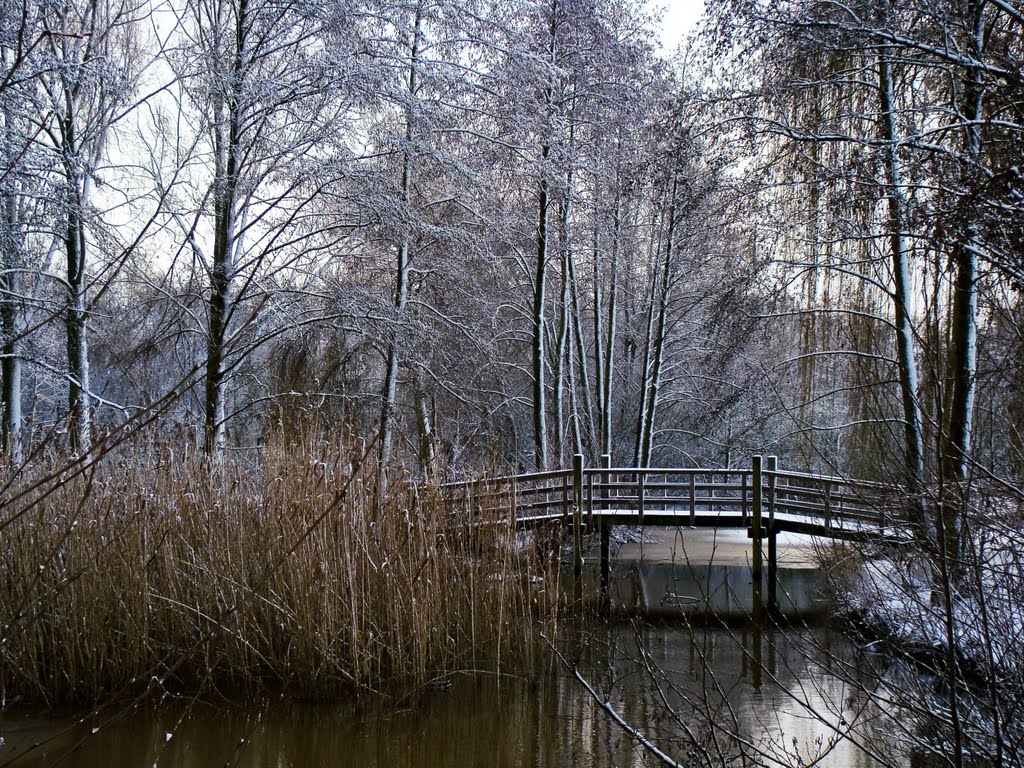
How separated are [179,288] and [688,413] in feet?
38.3

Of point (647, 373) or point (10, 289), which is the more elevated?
point (10, 289)

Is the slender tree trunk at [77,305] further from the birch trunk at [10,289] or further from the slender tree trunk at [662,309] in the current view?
the slender tree trunk at [662,309]

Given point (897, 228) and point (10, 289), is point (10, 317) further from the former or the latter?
point (897, 228)

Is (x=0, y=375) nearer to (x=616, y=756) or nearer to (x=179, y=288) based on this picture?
(x=179, y=288)

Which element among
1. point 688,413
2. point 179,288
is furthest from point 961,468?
point 688,413

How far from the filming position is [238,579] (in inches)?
201

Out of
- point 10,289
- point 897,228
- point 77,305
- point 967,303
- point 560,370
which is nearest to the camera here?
point 897,228

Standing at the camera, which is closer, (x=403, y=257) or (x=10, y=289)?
(x=10, y=289)

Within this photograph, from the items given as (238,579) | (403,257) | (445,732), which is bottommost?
(445,732)

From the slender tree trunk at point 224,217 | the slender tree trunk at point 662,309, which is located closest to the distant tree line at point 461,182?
the slender tree trunk at point 224,217

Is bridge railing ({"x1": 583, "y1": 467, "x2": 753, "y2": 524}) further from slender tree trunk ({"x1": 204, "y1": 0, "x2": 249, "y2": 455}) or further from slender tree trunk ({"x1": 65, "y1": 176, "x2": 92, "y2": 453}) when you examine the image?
slender tree trunk ({"x1": 65, "y1": 176, "x2": 92, "y2": 453})

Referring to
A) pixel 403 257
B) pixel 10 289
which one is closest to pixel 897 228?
pixel 403 257

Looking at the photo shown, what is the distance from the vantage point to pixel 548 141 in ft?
33.2

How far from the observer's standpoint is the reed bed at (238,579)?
4.90 metres
